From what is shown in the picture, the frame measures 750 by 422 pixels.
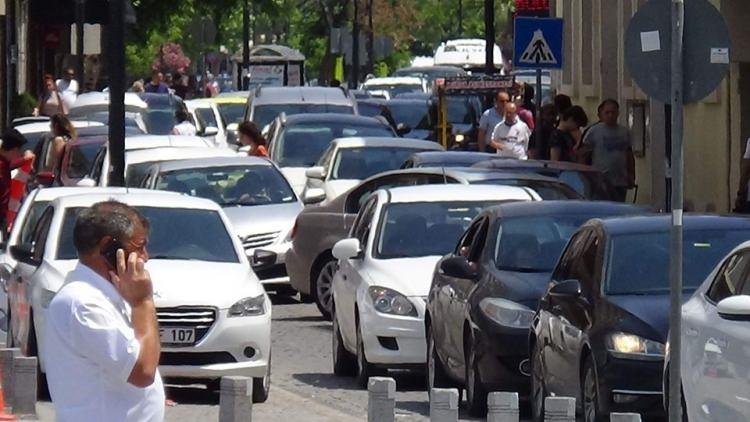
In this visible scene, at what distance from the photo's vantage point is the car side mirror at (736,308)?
9.41 metres

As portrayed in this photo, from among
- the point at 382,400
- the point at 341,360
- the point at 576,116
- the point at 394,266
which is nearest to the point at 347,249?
the point at 394,266

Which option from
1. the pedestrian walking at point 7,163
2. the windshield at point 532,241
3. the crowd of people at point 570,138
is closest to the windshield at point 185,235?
the windshield at point 532,241

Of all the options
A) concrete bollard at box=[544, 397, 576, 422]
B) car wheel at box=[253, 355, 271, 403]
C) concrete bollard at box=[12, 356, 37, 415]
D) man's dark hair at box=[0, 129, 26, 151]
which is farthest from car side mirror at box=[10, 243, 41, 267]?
man's dark hair at box=[0, 129, 26, 151]

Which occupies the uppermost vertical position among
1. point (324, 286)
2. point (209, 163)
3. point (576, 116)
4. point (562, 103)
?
point (562, 103)

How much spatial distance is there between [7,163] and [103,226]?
15025 millimetres

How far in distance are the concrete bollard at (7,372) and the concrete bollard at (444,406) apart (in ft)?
13.0

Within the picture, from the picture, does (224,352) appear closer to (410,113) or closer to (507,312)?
(507,312)

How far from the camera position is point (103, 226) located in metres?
6.61

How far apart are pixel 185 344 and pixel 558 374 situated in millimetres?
2719

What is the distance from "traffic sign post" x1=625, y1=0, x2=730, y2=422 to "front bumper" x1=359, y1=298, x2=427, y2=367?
443 centimetres

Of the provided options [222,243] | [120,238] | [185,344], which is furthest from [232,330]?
[120,238]

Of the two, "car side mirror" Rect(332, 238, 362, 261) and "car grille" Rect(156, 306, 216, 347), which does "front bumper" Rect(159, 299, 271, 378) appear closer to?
"car grille" Rect(156, 306, 216, 347)

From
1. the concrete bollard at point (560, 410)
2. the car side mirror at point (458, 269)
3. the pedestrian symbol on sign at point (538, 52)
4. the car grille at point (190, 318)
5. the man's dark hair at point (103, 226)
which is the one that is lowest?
the car grille at point (190, 318)

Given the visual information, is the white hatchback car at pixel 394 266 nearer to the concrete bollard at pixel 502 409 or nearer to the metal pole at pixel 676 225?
the metal pole at pixel 676 225
